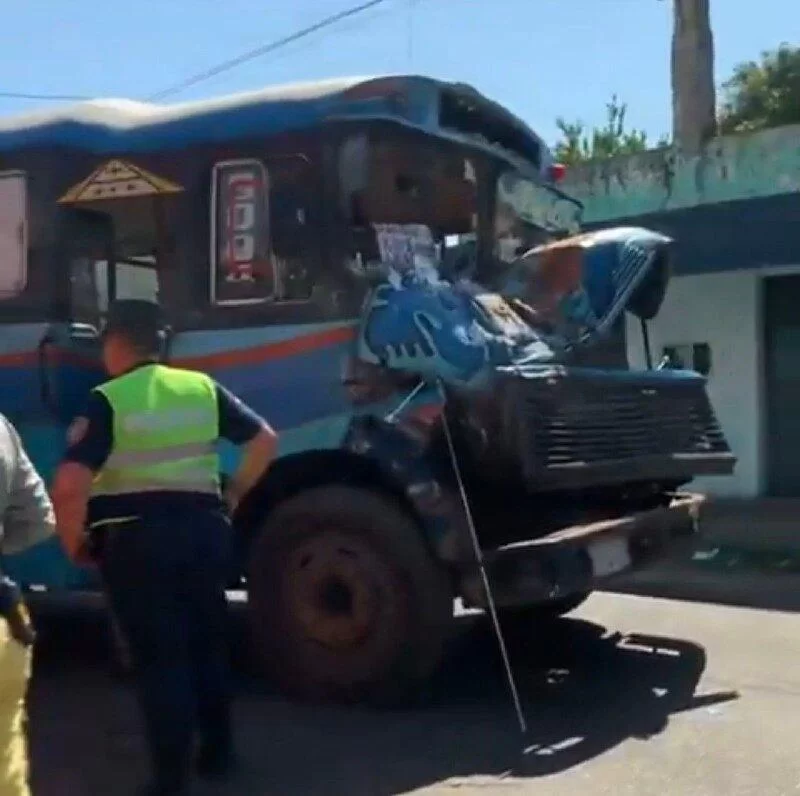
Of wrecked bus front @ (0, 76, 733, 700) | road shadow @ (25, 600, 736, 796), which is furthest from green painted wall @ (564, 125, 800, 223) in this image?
road shadow @ (25, 600, 736, 796)

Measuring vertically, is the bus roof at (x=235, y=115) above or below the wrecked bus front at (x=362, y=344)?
above

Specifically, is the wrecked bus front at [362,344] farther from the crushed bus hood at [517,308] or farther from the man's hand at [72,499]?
the man's hand at [72,499]

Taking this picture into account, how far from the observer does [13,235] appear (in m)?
7.47

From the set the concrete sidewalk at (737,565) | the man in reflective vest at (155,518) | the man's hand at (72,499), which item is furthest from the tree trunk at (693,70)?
the man's hand at (72,499)

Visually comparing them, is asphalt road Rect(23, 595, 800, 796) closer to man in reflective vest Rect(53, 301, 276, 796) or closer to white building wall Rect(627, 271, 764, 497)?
man in reflective vest Rect(53, 301, 276, 796)

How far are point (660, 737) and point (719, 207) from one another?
966cm

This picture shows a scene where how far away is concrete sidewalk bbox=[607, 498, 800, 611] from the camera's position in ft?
33.1

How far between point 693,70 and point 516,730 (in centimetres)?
1298

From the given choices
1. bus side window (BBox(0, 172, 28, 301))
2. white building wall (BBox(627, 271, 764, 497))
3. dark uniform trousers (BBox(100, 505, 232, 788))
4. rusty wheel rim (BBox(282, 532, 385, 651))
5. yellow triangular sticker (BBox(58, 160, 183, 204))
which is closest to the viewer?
dark uniform trousers (BBox(100, 505, 232, 788))

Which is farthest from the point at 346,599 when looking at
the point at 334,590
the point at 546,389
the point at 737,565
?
the point at 737,565

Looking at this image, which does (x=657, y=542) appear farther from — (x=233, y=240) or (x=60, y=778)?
(x=60, y=778)

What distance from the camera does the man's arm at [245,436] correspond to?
18.1ft

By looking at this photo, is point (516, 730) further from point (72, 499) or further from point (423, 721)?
point (72, 499)

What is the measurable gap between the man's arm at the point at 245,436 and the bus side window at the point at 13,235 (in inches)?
88.3
